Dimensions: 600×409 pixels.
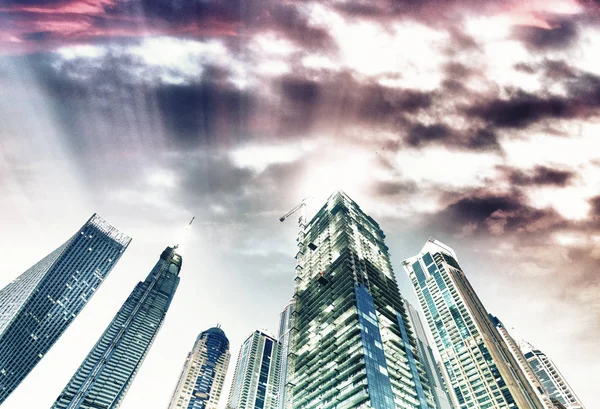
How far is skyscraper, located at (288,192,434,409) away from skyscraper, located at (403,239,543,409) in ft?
187

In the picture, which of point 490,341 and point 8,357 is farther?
point 8,357

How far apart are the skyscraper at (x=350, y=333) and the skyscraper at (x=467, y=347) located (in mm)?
57066

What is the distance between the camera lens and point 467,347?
147m

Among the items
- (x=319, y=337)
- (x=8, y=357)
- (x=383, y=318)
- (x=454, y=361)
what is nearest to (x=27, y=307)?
(x=8, y=357)

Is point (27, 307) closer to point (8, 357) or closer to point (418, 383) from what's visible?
point (8, 357)

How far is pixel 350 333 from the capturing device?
279 ft

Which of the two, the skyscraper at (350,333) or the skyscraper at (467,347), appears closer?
the skyscraper at (350,333)

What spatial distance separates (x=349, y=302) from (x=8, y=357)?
7921 inches

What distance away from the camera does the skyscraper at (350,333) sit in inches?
3004

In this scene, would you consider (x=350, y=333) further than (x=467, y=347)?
No

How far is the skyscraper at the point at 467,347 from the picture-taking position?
12712cm

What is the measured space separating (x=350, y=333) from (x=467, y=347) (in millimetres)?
91800

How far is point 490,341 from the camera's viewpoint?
144875 millimetres

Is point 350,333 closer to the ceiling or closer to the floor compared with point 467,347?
closer to the floor
